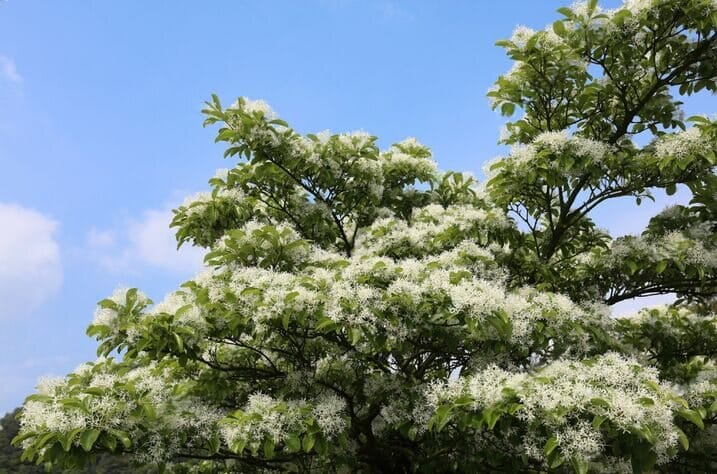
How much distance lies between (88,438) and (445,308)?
2.49m

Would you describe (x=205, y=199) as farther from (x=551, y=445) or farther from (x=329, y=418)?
(x=551, y=445)

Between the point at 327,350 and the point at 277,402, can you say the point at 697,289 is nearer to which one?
the point at 327,350

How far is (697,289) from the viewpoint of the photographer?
7148mm

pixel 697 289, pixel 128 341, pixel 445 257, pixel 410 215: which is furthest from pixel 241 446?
pixel 697 289

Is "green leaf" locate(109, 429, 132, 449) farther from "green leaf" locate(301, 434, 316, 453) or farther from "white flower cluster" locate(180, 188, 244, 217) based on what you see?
"white flower cluster" locate(180, 188, 244, 217)

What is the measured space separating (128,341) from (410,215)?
415cm

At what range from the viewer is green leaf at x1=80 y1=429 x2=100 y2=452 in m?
3.89

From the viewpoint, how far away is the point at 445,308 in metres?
4.35

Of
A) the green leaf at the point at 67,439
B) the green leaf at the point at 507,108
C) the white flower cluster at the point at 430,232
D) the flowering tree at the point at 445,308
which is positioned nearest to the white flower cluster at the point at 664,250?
the flowering tree at the point at 445,308

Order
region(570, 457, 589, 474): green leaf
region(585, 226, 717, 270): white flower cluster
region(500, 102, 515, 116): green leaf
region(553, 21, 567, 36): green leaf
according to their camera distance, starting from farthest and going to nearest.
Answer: region(500, 102, 515, 116): green leaf → region(553, 21, 567, 36): green leaf → region(585, 226, 717, 270): white flower cluster → region(570, 457, 589, 474): green leaf

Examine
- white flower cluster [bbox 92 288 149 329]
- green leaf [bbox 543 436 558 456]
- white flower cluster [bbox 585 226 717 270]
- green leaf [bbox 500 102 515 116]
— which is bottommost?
green leaf [bbox 543 436 558 456]

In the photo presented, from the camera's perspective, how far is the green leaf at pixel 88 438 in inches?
153

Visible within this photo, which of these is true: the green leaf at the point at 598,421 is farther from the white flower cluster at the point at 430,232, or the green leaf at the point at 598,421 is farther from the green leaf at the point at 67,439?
the green leaf at the point at 67,439

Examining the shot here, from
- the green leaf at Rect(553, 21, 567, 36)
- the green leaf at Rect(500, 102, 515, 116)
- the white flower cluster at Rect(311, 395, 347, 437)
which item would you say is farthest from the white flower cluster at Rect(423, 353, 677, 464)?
the green leaf at Rect(553, 21, 567, 36)
